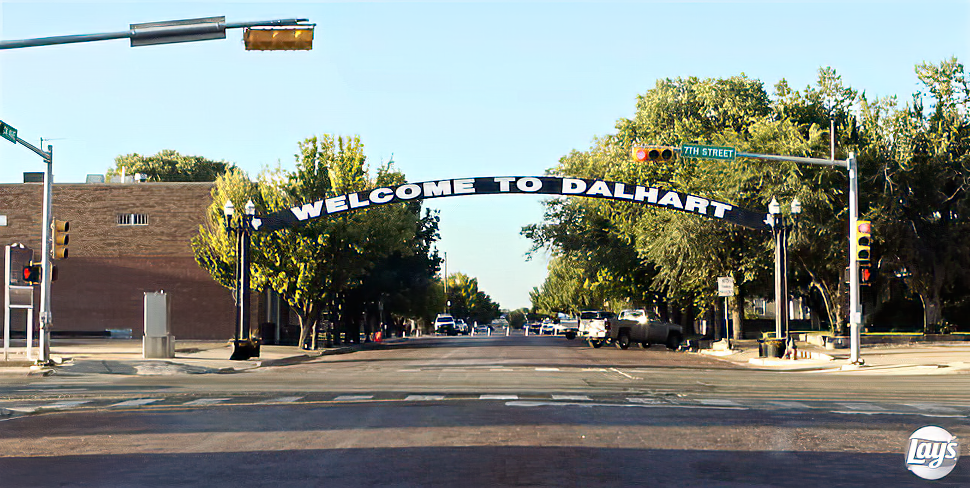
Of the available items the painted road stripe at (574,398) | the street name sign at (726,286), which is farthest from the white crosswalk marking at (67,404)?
the street name sign at (726,286)

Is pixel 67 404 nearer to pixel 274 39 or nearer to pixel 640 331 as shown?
pixel 274 39

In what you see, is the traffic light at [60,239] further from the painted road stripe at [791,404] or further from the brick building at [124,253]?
the brick building at [124,253]

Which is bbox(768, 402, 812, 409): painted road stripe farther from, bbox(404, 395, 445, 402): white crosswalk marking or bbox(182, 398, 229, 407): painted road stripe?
bbox(182, 398, 229, 407): painted road stripe

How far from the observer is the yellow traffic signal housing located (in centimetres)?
1484

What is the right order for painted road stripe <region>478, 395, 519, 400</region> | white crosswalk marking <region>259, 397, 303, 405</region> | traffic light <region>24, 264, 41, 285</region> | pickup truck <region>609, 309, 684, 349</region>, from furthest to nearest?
pickup truck <region>609, 309, 684, 349</region>, traffic light <region>24, 264, 41, 285</region>, painted road stripe <region>478, 395, 519, 400</region>, white crosswalk marking <region>259, 397, 303, 405</region>

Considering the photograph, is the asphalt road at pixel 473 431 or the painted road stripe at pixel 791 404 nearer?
the asphalt road at pixel 473 431

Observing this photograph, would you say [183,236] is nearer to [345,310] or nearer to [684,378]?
A: [345,310]

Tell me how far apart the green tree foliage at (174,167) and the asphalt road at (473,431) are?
72011mm

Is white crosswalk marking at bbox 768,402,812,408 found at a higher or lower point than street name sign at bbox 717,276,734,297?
lower

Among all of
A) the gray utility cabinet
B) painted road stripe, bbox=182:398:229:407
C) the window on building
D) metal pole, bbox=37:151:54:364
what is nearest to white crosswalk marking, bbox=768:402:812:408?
painted road stripe, bbox=182:398:229:407

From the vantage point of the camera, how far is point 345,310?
5659cm

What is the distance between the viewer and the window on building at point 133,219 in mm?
55281

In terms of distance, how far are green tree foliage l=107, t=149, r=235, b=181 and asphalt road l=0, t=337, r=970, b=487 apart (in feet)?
236

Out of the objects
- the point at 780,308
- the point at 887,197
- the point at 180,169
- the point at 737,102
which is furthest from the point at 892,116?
the point at 180,169
